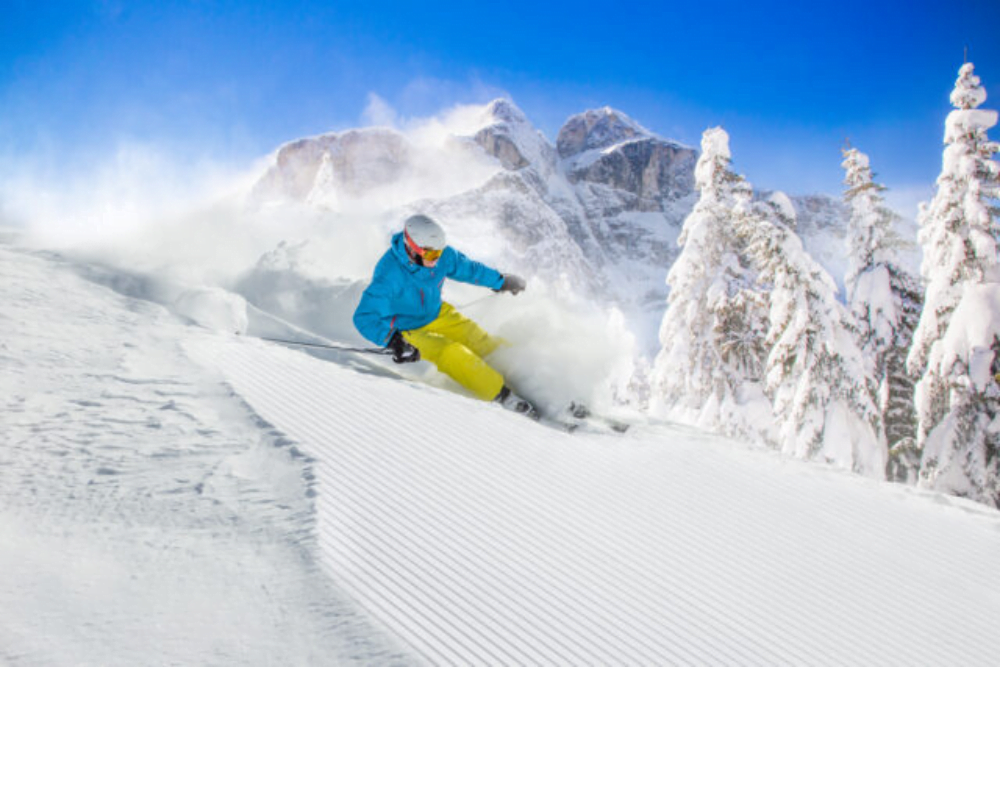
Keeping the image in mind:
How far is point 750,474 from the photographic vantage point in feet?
9.41

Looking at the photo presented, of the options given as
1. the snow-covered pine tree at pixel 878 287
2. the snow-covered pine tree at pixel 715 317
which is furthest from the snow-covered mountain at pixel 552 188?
the snow-covered pine tree at pixel 878 287

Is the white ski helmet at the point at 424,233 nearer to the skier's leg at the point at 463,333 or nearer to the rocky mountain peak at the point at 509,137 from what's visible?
the skier's leg at the point at 463,333

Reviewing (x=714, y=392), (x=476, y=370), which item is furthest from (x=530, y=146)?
(x=476, y=370)

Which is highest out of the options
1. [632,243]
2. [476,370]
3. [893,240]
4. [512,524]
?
[632,243]

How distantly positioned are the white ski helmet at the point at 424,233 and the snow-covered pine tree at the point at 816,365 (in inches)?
264

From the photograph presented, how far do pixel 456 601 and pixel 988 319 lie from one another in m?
7.58

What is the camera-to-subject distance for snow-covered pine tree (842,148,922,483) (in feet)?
29.2

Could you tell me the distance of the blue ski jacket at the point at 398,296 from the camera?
12.0ft

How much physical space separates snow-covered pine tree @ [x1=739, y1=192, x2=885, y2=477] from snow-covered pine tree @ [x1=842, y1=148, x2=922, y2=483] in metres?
0.63

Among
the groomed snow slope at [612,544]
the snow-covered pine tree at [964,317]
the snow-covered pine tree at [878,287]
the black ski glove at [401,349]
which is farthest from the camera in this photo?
the snow-covered pine tree at [878,287]

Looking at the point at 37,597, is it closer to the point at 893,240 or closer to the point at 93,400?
the point at 93,400

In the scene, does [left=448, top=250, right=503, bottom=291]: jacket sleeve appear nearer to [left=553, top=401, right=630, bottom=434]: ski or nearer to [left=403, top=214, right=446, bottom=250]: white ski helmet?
[left=403, top=214, right=446, bottom=250]: white ski helmet

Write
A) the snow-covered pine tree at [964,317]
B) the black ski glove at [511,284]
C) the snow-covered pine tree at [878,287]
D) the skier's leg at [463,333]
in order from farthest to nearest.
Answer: the snow-covered pine tree at [878,287], the snow-covered pine tree at [964,317], the black ski glove at [511,284], the skier's leg at [463,333]

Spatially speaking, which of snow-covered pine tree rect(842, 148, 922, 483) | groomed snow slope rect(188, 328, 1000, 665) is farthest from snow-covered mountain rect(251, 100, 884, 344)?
groomed snow slope rect(188, 328, 1000, 665)
